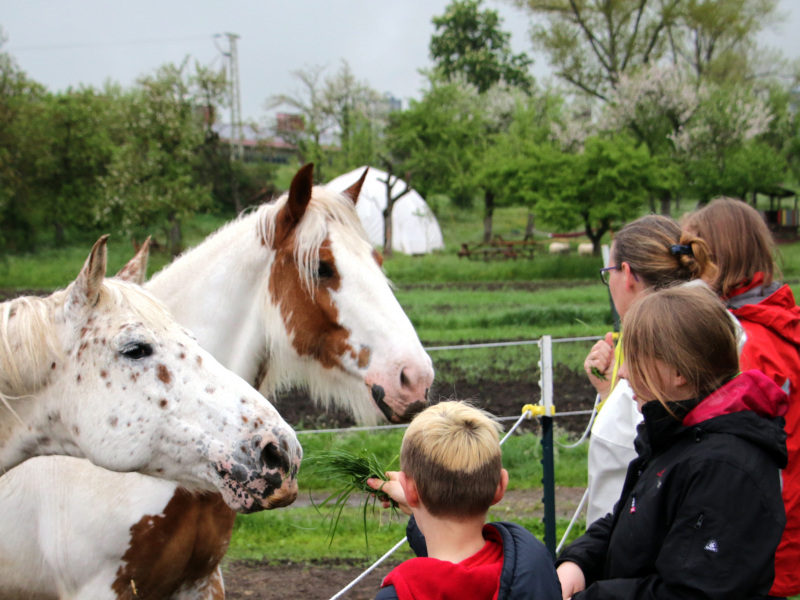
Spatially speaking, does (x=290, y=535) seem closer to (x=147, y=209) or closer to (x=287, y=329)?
(x=287, y=329)

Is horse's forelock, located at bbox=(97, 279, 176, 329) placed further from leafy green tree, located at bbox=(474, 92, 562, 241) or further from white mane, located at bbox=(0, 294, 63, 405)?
leafy green tree, located at bbox=(474, 92, 562, 241)

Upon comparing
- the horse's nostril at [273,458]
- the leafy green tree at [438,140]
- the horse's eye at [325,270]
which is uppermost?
the leafy green tree at [438,140]

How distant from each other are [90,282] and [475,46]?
62480 mm

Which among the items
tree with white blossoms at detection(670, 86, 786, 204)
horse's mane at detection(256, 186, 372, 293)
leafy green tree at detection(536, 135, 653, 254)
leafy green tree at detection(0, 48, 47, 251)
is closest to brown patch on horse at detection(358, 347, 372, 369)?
horse's mane at detection(256, 186, 372, 293)

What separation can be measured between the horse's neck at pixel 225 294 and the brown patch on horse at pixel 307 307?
8 cm

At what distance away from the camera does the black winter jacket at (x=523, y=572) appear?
1.33 m

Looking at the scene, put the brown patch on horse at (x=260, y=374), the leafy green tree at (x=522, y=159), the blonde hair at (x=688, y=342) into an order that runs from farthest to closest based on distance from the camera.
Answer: the leafy green tree at (x=522, y=159) → the brown patch on horse at (x=260, y=374) → the blonde hair at (x=688, y=342)

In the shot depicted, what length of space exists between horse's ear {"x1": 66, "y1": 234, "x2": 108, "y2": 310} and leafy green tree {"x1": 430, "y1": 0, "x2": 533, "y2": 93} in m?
58.8

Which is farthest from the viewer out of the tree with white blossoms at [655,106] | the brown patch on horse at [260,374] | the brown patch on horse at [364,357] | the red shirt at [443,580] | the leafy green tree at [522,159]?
the tree with white blossoms at [655,106]

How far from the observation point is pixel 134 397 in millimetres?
1820

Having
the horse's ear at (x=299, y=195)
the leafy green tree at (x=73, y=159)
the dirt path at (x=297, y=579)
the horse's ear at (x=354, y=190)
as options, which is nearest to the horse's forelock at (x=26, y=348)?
the horse's ear at (x=299, y=195)

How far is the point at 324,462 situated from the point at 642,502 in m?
1.10

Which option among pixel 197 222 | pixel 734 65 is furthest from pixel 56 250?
pixel 734 65

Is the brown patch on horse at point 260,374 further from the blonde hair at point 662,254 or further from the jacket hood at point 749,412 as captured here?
the jacket hood at point 749,412
